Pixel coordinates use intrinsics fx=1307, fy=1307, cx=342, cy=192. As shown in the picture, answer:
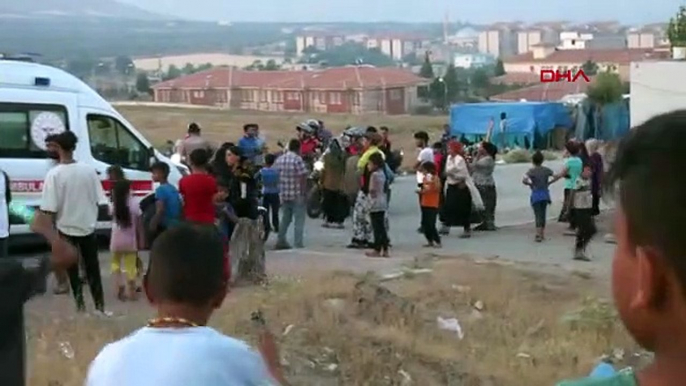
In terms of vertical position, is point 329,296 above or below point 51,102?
below

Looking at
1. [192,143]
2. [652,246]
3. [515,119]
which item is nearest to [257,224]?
[192,143]

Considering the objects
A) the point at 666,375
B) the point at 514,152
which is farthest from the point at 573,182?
the point at 514,152

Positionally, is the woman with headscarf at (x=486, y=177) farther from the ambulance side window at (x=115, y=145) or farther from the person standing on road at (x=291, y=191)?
the ambulance side window at (x=115, y=145)

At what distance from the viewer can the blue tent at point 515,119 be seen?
41.5m

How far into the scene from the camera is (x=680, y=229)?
172 cm

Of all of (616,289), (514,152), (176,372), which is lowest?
(514,152)

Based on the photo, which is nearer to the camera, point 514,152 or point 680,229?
point 680,229

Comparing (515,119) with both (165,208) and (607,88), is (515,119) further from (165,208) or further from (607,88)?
(165,208)

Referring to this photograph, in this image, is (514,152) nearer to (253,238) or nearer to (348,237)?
(348,237)

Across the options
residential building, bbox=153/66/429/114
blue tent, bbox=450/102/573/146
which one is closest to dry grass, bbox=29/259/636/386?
blue tent, bbox=450/102/573/146

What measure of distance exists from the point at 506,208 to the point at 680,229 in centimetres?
2102

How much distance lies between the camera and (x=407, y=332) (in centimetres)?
976

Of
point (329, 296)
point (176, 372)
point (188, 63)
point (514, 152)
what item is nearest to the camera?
point (176, 372)

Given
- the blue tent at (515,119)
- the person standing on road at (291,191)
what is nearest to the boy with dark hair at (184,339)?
the person standing on road at (291,191)
